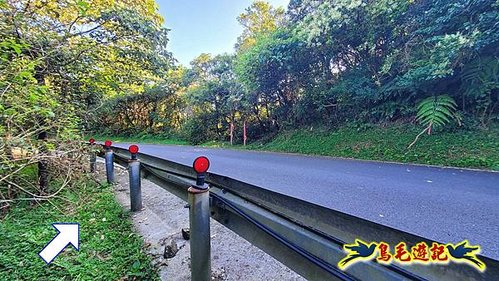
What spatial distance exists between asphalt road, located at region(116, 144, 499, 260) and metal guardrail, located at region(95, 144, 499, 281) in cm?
73

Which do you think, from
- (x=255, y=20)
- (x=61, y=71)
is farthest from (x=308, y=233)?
(x=255, y=20)

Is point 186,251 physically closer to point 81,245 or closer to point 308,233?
point 81,245

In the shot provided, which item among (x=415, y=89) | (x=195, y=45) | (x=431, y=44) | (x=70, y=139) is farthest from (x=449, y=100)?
(x=195, y=45)

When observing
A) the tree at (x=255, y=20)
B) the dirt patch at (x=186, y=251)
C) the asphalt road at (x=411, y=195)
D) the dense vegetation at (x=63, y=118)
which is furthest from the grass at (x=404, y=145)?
the tree at (x=255, y=20)

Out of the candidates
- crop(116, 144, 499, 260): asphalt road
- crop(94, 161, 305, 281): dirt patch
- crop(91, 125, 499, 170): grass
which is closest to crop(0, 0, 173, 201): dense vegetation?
crop(94, 161, 305, 281): dirt patch

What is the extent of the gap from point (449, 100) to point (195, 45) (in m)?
16.8

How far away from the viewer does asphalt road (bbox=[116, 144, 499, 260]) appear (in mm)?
2330


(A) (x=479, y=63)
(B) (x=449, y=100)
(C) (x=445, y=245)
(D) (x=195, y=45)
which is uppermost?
(D) (x=195, y=45)

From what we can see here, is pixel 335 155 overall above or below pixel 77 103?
below

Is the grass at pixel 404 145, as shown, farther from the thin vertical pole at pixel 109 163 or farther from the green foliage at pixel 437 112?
the thin vertical pole at pixel 109 163

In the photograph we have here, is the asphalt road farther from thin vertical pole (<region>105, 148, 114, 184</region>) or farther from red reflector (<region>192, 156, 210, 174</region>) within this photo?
thin vertical pole (<region>105, 148, 114, 184</region>)

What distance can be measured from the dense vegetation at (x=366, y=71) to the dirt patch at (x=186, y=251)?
16.7 feet

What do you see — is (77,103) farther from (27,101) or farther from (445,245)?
(445,245)

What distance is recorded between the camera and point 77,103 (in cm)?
501
